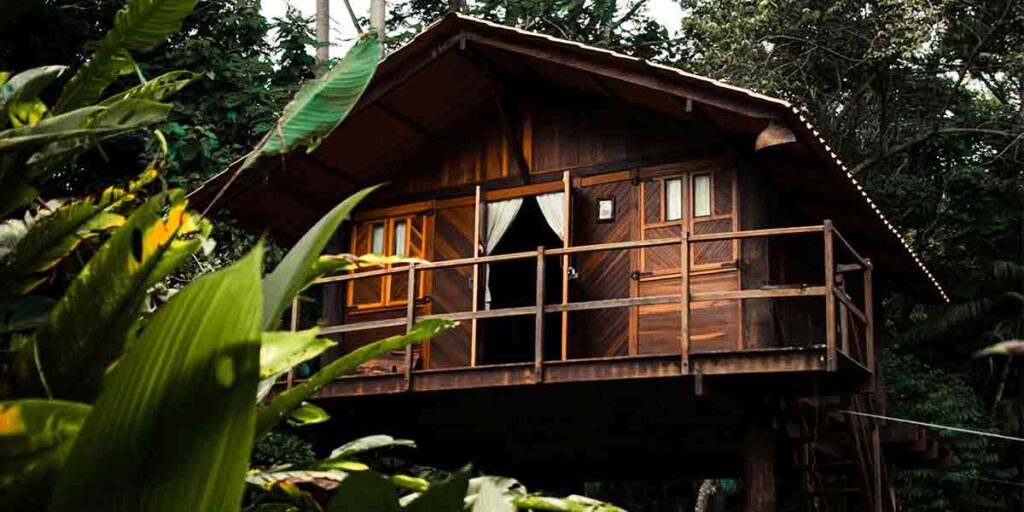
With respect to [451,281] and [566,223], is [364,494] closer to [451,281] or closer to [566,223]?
[566,223]

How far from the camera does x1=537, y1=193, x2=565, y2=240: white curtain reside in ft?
36.4

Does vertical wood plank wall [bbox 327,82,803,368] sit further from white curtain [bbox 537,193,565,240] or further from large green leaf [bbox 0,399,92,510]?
large green leaf [bbox 0,399,92,510]

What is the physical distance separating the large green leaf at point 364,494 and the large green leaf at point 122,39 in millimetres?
1136

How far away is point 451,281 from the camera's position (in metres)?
11.8

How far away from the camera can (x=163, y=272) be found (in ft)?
5.11

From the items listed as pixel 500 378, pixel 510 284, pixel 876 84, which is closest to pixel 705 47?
pixel 876 84

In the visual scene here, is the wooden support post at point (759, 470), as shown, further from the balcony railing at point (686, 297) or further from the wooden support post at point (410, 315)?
the wooden support post at point (410, 315)

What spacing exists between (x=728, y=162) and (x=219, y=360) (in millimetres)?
9859

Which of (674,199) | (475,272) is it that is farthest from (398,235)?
(674,199)

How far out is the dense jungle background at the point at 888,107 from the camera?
1691cm

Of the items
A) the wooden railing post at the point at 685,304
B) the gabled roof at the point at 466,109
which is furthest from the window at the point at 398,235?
the wooden railing post at the point at 685,304

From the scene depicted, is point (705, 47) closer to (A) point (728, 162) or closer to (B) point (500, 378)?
(A) point (728, 162)

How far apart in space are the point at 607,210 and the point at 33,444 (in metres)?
9.91

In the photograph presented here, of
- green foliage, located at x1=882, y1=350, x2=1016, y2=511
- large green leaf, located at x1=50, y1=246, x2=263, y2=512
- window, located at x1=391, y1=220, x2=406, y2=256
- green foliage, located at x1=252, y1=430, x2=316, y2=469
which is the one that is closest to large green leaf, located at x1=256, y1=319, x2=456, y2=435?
large green leaf, located at x1=50, y1=246, x2=263, y2=512
